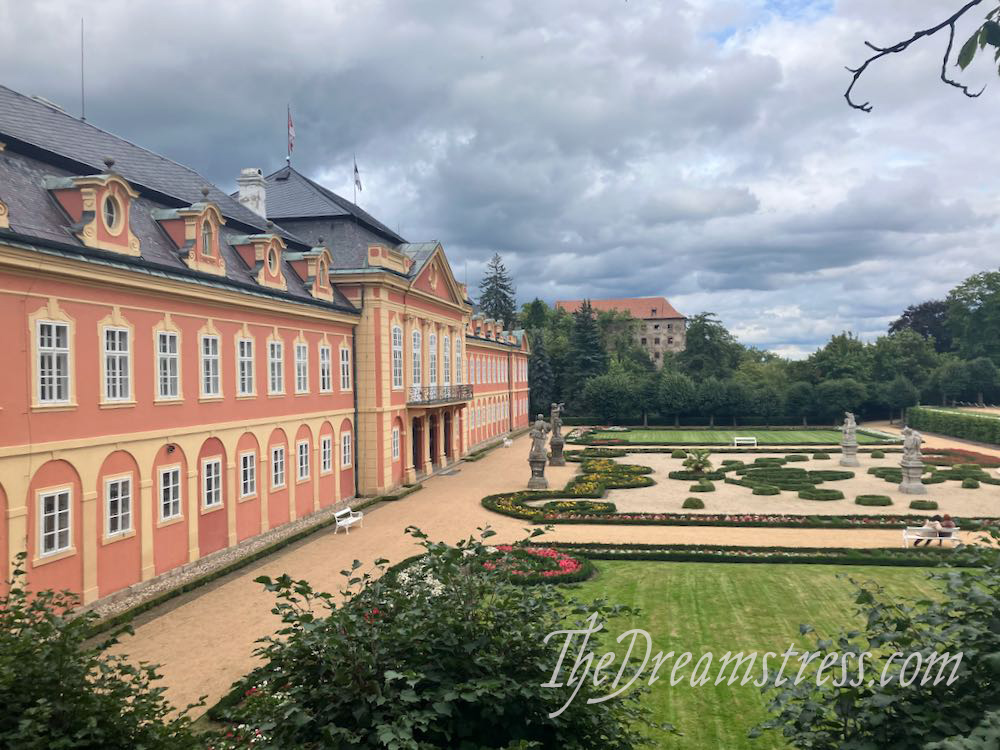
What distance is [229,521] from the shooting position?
21.0m

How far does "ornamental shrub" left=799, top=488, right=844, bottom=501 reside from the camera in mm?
30422

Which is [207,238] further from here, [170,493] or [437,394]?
[437,394]

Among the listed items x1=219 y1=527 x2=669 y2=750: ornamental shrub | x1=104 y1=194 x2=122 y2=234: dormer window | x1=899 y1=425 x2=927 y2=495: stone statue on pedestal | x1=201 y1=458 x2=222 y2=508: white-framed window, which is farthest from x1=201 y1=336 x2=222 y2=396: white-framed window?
x1=899 y1=425 x2=927 y2=495: stone statue on pedestal

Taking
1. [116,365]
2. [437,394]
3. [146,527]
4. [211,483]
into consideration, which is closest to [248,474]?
[211,483]

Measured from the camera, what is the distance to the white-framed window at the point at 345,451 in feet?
95.7

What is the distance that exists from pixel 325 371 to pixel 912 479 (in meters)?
25.6

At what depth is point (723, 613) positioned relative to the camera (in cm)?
1572

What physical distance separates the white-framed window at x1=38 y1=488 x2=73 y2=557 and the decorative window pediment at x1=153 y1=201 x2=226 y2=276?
720 centimetres

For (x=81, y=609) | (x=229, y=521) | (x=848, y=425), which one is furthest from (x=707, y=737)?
(x=848, y=425)

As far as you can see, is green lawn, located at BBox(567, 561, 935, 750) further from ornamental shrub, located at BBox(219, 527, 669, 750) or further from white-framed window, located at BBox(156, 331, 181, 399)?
white-framed window, located at BBox(156, 331, 181, 399)

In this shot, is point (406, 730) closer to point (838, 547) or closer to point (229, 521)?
point (229, 521)

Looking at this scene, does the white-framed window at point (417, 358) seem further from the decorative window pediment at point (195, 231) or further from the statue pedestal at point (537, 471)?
the decorative window pediment at point (195, 231)

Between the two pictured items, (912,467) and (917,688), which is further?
(912,467)

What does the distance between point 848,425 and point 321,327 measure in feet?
97.4
